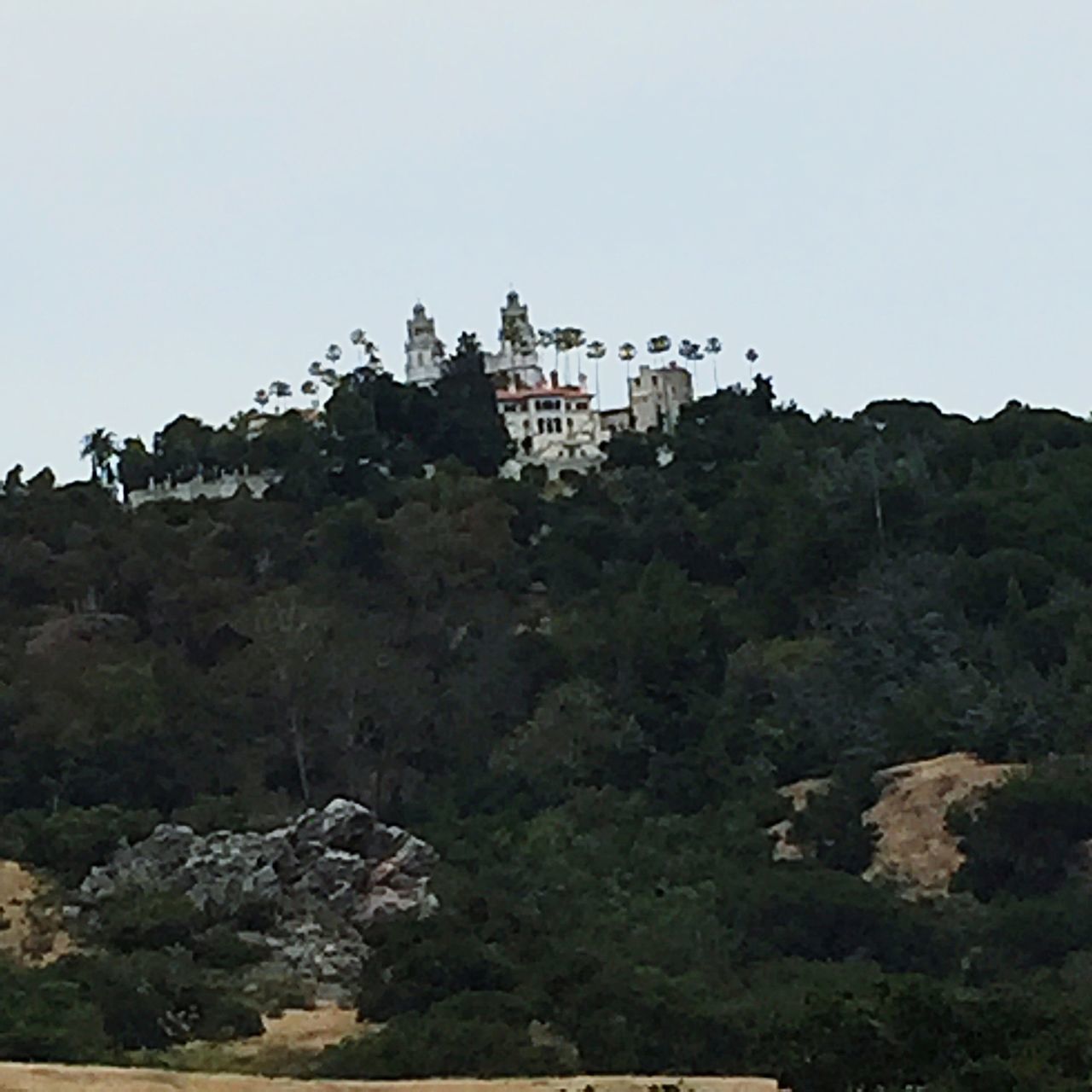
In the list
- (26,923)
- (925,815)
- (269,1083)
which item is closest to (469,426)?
(925,815)

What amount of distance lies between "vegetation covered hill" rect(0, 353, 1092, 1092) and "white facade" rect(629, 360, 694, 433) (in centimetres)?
931

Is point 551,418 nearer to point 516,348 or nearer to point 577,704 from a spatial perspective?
point 516,348

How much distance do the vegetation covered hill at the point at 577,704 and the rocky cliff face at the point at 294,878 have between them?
1.12 metres

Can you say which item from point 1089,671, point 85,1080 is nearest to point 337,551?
point 1089,671

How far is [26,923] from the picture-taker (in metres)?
39.4

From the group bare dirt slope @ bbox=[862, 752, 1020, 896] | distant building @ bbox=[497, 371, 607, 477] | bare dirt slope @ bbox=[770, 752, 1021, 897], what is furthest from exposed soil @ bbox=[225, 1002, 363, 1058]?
distant building @ bbox=[497, 371, 607, 477]

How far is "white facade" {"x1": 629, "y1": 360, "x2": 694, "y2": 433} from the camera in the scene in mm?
82062

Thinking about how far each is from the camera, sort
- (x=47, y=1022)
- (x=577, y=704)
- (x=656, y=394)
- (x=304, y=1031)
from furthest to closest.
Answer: (x=656, y=394) → (x=577, y=704) → (x=304, y=1031) → (x=47, y=1022)

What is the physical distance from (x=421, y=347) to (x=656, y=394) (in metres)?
13.2

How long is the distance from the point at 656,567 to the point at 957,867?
1480 centimetres

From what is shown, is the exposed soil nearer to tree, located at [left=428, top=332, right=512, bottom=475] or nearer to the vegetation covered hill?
the vegetation covered hill

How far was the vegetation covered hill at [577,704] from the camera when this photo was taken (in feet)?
103

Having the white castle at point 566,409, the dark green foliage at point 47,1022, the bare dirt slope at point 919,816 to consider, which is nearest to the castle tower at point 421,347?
the white castle at point 566,409

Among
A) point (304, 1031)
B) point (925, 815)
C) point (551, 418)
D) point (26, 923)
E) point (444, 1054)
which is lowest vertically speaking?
point (304, 1031)
